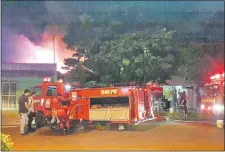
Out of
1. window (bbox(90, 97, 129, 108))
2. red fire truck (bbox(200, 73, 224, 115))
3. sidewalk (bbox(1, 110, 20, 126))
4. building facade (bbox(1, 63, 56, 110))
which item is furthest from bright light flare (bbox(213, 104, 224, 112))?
sidewalk (bbox(1, 110, 20, 126))

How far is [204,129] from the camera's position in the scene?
11328 mm

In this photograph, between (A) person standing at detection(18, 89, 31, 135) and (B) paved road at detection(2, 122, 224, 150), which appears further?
(A) person standing at detection(18, 89, 31, 135)

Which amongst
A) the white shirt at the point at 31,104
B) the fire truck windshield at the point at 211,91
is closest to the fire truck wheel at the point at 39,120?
the white shirt at the point at 31,104

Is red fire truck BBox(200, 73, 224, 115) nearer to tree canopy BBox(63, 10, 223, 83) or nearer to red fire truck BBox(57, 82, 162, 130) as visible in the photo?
tree canopy BBox(63, 10, 223, 83)

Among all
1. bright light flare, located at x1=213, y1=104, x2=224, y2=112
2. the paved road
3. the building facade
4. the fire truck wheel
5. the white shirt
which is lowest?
the paved road

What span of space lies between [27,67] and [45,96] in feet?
6.88

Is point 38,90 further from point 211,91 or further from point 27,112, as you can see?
point 211,91

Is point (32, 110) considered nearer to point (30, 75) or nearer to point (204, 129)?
point (30, 75)

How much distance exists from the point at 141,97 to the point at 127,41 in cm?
231

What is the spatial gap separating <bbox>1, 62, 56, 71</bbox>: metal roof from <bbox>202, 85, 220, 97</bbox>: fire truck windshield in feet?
18.3

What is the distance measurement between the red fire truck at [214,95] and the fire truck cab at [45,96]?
4.98 meters

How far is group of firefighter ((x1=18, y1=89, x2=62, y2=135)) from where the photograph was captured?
34.8ft

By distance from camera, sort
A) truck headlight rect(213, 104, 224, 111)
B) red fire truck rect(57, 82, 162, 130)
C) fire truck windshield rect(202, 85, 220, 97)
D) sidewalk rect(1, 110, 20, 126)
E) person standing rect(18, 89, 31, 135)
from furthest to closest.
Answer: sidewalk rect(1, 110, 20, 126), fire truck windshield rect(202, 85, 220, 97), truck headlight rect(213, 104, 224, 111), red fire truck rect(57, 82, 162, 130), person standing rect(18, 89, 31, 135)

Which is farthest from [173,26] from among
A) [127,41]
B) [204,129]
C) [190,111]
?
[190,111]
